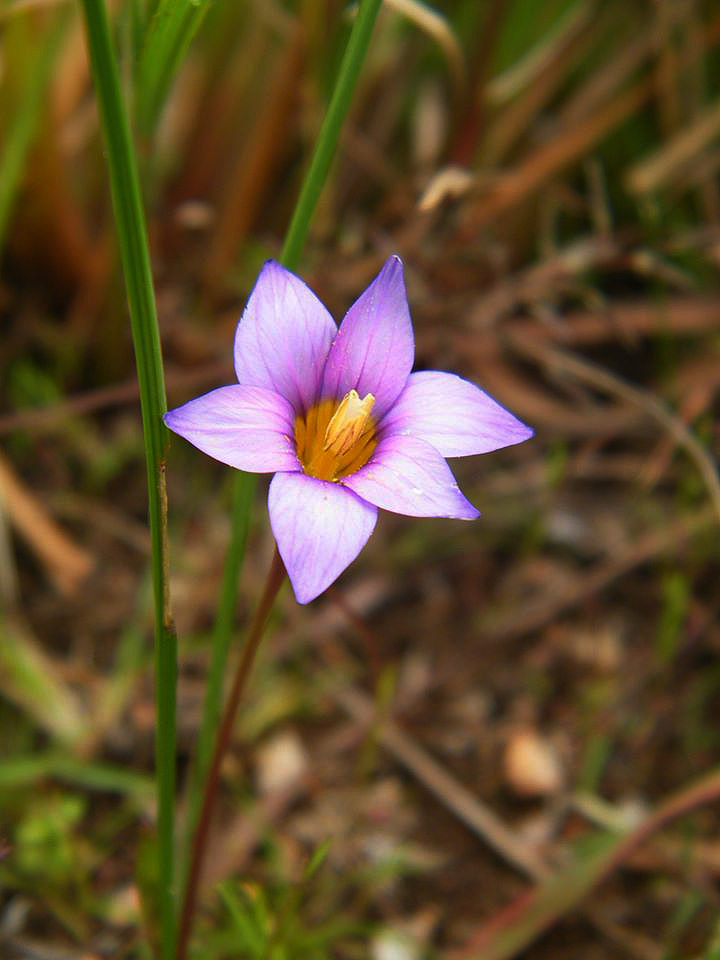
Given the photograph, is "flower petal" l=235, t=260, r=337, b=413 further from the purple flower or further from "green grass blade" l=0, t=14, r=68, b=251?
"green grass blade" l=0, t=14, r=68, b=251

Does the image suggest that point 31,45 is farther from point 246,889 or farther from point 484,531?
point 246,889

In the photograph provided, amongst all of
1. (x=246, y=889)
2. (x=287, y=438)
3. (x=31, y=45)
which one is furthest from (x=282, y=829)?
(x=31, y=45)

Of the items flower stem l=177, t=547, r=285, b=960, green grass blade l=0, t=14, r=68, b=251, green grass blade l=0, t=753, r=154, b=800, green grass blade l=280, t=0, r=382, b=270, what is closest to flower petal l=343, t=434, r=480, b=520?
flower stem l=177, t=547, r=285, b=960

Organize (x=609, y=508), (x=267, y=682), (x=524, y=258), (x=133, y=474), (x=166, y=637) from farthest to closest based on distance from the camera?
1. (x=524, y=258)
2. (x=609, y=508)
3. (x=133, y=474)
4. (x=267, y=682)
5. (x=166, y=637)

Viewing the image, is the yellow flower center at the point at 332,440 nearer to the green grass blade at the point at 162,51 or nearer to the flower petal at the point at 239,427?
the flower petal at the point at 239,427

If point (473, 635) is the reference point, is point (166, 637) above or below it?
above

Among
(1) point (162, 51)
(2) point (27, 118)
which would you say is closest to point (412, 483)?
(1) point (162, 51)

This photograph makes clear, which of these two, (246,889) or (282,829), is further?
(282,829)
